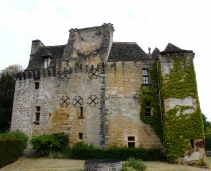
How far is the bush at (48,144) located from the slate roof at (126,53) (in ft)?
25.1

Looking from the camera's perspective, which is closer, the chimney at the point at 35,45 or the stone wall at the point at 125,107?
the stone wall at the point at 125,107

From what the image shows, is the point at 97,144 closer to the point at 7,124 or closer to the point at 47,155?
the point at 47,155

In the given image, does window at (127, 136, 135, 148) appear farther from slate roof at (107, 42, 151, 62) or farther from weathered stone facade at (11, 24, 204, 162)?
slate roof at (107, 42, 151, 62)

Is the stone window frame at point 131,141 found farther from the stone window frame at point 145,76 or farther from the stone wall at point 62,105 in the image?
the stone window frame at point 145,76

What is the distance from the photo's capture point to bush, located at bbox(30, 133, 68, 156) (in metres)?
14.4

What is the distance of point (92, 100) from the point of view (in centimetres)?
1577

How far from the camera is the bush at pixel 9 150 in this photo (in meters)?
11.6

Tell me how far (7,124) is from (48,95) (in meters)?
9.22

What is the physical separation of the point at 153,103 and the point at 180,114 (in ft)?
7.39

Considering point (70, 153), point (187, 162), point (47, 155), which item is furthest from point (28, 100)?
point (187, 162)

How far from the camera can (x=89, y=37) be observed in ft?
63.1

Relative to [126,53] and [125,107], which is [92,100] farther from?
[126,53]

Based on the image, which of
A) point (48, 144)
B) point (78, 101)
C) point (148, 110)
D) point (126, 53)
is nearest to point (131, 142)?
point (148, 110)

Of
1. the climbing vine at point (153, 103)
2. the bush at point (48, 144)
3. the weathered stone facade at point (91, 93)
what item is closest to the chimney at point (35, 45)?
the weathered stone facade at point (91, 93)
